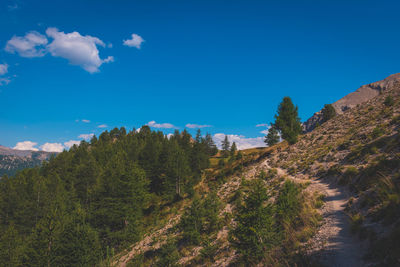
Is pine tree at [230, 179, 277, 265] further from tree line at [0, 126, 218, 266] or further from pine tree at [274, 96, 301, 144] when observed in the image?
pine tree at [274, 96, 301, 144]

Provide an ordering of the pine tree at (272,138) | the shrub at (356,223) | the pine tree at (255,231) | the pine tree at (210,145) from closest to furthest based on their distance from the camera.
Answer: the shrub at (356,223), the pine tree at (255,231), the pine tree at (272,138), the pine tree at (210,145)

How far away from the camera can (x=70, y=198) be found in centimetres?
Answer: 4475

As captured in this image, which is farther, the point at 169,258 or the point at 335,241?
the point at 169,258

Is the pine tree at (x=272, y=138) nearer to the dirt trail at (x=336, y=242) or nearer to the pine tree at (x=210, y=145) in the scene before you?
the pine tree at (x=210, y=145)

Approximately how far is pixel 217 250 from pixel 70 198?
149ft

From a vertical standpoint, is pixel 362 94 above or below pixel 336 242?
above

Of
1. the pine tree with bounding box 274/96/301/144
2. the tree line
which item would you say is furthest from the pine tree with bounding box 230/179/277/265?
the pine tree with bounding box 274/96/301/144

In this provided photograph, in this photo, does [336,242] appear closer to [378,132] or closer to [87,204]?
[378,132]

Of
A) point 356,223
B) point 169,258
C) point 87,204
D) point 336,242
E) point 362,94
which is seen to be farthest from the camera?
point 362,94

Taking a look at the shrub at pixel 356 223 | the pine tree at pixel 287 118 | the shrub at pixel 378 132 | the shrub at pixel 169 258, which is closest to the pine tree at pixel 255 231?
the shrub at pixel 356 223

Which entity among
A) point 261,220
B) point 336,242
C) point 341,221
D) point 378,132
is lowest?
point 336,242

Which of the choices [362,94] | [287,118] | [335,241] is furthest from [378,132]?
[362,94]

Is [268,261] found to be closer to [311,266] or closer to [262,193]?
[311,266]

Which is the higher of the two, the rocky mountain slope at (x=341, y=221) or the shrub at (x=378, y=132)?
the shrub at (x=378, y=132)
